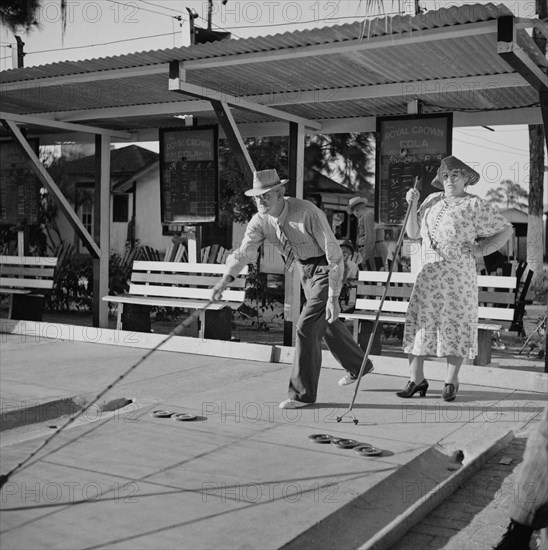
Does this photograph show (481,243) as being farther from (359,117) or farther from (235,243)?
(235,243)

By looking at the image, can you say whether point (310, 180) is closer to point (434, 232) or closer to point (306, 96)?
point (306, 96)

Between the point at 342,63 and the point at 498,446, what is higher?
the point at 342,63

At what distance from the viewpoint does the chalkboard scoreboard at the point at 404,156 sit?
371 inches

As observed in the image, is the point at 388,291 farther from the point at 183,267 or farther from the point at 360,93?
the point at 183,267

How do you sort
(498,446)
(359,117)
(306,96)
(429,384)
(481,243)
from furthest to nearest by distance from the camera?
1. (359,117)
2. (306,96)
3. (429,384)
4. (481,243)
5. (498,446)

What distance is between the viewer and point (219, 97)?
9.29 meters

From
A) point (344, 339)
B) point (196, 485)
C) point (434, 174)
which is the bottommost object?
point (196, 485)

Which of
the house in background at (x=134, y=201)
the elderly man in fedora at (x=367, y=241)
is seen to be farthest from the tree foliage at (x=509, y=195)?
the elderly man in fedora at (x=367, y=241)

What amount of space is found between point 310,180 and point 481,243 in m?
18.1

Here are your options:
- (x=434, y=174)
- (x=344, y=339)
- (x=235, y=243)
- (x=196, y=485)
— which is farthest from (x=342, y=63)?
→ (x=235, y=243)

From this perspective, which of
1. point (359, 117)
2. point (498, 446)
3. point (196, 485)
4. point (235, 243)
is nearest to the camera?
point (196, 485)

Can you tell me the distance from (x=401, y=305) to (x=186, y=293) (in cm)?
295

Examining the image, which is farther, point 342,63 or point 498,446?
point 342,63

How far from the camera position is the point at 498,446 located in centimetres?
563
